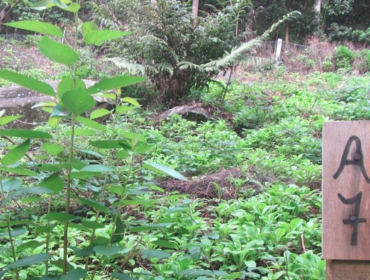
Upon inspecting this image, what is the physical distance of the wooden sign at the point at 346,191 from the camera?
134cm

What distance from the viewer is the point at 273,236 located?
7.76ft

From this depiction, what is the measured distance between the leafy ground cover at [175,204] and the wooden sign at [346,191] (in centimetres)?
43

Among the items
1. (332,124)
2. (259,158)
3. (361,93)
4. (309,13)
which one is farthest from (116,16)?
(309,13)

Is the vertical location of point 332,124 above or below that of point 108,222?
above

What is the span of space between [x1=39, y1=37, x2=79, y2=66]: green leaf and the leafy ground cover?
0.25 metres

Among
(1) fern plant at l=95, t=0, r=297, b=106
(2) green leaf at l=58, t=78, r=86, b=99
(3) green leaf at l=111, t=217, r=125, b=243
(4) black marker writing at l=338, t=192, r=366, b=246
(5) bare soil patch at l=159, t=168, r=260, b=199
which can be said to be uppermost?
(1) fern plant at l=95, t=0, r=297, b=106

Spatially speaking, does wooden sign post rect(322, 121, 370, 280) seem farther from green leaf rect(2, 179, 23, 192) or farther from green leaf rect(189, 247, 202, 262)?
green leaf rect(2, 179, 23, 192)

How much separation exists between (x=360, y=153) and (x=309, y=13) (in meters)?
18.5

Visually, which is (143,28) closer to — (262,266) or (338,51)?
(262,266)

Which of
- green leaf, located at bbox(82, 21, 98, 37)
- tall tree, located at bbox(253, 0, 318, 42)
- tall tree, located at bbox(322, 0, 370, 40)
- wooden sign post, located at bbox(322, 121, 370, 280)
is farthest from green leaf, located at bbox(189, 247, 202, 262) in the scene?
tall tree, located at bbox(322, 0, 370, 40)

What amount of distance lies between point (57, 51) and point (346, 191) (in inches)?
39.2

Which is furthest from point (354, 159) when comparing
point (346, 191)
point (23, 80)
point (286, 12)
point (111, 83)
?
point (286, 12)

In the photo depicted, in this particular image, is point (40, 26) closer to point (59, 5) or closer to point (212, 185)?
point (59, 5)

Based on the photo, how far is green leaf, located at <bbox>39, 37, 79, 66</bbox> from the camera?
3.26 feet
